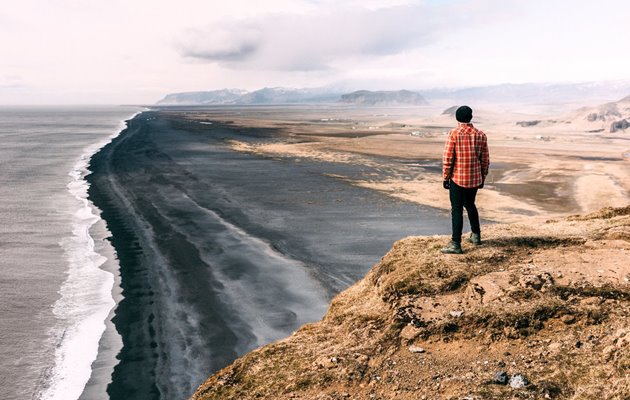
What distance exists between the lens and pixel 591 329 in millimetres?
6020

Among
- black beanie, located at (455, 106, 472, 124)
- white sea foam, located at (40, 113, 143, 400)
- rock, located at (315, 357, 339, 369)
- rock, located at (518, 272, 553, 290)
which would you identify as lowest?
white sea foam, located at (40, 113, 143, 400)

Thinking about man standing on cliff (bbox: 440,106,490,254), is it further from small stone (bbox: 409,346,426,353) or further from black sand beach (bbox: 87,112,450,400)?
black sand beach (bbox: 87,112,450,400)

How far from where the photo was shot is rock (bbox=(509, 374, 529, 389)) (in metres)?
5.32

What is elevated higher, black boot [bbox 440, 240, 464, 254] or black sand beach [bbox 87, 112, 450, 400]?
black boot [bbox 440, 240, 464, 254]

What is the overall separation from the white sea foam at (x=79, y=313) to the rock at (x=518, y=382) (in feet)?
31.2

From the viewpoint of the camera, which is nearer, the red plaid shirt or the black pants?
the red plaid shirt

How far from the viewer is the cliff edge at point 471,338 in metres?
5.47

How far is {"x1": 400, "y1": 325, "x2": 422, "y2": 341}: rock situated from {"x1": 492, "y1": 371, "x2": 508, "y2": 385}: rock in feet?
3.93

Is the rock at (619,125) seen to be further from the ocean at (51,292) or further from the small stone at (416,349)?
the small stone at (416,349)

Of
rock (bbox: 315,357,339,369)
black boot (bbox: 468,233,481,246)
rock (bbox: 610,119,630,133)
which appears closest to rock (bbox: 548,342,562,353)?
rock (bbox: 315,357,339,369)

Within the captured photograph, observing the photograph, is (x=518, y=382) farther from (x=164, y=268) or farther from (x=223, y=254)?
(x=223, y=254)

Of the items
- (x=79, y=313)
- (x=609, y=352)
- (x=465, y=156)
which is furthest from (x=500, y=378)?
(x=79, y=313)

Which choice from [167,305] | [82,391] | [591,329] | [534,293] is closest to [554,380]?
[591,329]

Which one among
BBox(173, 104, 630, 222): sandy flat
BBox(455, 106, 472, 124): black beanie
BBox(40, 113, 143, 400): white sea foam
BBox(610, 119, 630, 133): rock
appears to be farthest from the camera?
BBox(610, 119, 630, 133): rock
